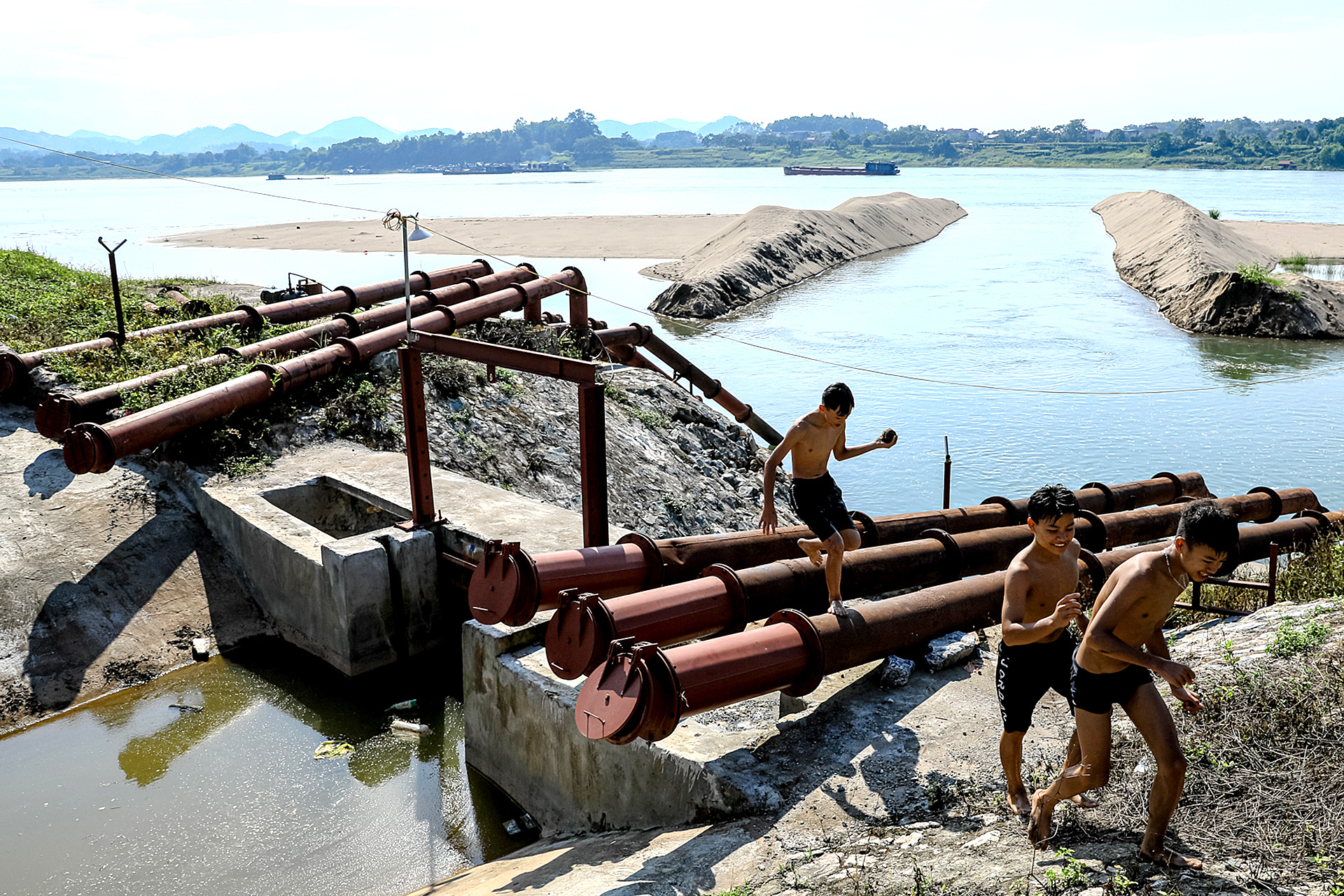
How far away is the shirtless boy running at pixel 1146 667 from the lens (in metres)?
3.51

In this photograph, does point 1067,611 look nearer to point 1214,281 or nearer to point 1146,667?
point 1146,667

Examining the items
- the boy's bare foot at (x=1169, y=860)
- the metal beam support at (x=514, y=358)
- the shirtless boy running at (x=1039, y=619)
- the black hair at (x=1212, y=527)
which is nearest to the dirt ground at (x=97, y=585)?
the metal beam support at (x=514, y=358)

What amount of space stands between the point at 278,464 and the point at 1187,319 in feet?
103

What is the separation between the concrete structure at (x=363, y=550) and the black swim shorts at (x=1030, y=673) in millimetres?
5000

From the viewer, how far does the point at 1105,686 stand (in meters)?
3.87

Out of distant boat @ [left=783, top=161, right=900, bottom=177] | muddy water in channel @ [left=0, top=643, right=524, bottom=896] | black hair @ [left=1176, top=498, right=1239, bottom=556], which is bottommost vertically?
muddy water in channel @ [left=0, top=643, right=524, bottom=896]

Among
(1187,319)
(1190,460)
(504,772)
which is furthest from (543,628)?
(1187,319)

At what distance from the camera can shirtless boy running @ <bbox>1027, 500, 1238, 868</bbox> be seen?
138 inches

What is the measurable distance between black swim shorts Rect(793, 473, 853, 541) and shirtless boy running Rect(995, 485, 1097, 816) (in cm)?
181

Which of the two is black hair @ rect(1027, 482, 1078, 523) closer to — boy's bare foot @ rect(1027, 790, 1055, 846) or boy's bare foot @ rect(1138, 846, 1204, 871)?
boy's bare foot @ rect(1027, 790, 1055, 846)

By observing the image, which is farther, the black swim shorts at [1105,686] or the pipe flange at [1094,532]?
the pipe flange at [1094,532]

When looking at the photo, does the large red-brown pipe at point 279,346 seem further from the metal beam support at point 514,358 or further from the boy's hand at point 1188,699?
the boy's hand at point 1188,699

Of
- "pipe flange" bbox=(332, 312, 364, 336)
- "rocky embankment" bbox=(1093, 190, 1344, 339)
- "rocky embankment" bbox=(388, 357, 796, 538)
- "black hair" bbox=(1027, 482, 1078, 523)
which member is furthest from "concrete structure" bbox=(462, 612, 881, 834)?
"rocky embankment" bbox=(1093, 190, 1344, 339)

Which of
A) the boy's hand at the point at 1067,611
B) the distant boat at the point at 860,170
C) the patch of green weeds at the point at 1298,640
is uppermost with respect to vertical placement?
the distant boat at the point at 860,170
